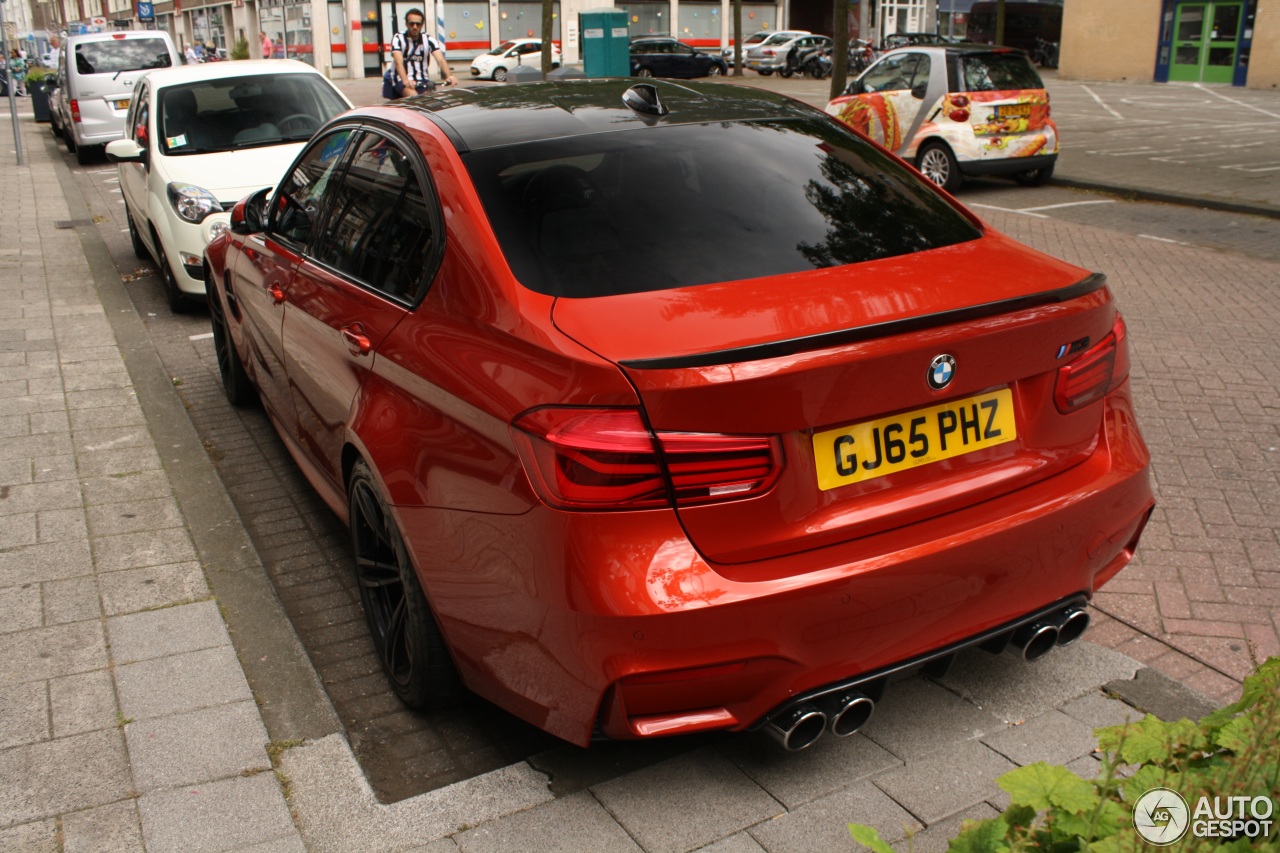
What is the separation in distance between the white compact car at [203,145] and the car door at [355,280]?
446 centimetres

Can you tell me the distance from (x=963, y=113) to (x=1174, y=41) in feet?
82.6

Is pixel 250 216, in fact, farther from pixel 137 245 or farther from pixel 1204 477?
pixel 137 245

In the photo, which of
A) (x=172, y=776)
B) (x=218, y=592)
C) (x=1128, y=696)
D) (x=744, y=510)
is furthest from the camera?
(x=218, y=592)

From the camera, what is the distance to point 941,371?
8.63 ft

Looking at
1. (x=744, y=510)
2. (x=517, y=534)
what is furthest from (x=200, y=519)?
(x=744, y=510)

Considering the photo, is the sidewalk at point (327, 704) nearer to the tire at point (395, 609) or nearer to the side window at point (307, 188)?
the tire at point (395, 609)

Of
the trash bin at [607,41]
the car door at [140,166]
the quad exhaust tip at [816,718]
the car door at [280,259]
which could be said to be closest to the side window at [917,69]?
the car door at [140,166]

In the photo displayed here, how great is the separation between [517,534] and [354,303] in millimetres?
1216

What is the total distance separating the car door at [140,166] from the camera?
9.09 metres

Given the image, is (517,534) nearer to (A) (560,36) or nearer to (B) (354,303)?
(B) (354,303)

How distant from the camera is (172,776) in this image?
3021mm

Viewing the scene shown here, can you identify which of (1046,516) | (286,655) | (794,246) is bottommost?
(286,655)

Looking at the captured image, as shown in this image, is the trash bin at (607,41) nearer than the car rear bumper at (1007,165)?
No

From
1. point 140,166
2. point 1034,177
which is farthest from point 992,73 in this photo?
point 140,166
